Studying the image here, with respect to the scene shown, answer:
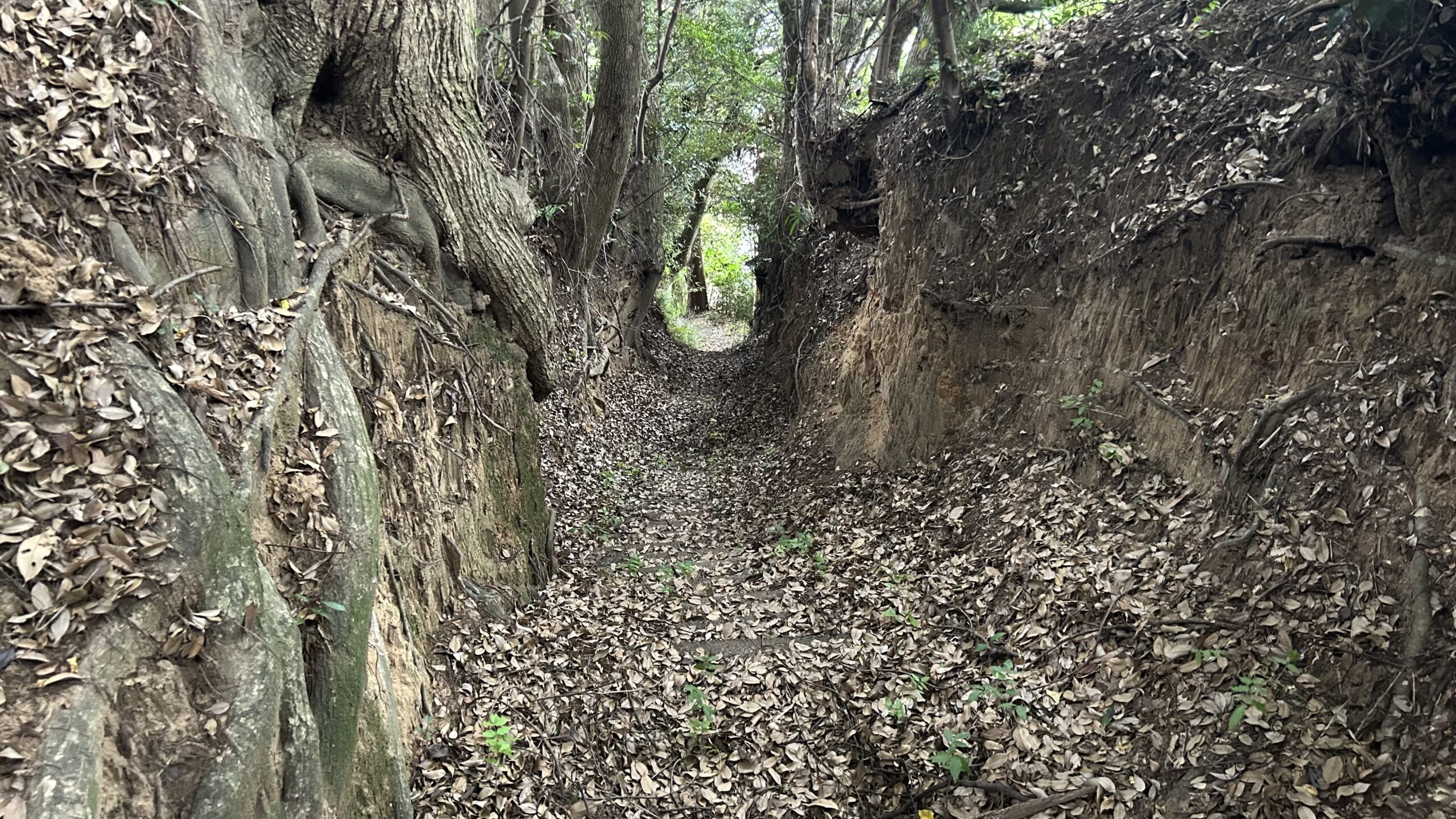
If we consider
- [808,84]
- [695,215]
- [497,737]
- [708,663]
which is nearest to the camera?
[497,737]

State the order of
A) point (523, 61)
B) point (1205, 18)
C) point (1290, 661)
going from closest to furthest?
point (1290, 661), point (1205, 18), point (523, 61)

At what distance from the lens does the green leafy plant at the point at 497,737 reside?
14.0 ft

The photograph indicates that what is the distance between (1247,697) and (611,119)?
25.7 feet

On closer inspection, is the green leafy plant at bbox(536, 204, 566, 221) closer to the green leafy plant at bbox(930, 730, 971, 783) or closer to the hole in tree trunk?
the hole in tree trunk

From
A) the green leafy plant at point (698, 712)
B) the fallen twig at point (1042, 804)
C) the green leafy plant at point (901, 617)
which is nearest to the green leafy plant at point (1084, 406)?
the green leafy plant at point (901, 617)

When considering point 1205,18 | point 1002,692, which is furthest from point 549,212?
point 1002,692

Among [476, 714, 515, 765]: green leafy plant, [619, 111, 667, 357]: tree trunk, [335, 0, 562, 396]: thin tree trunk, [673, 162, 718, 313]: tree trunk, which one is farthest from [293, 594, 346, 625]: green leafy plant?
[673, 162, 718, 313]: tree trunk

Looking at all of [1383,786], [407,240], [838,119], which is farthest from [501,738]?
[838,119]

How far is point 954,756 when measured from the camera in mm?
4250

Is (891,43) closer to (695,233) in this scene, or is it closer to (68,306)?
(695,233)

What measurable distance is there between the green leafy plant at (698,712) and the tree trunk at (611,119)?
20.5 feet

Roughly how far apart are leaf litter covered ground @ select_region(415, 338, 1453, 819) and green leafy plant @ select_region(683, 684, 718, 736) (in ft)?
0.11

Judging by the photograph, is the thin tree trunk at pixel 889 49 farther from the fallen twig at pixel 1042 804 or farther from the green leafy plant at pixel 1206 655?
the fallen twig at pixel 1042 804

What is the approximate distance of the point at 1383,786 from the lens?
312 cm
